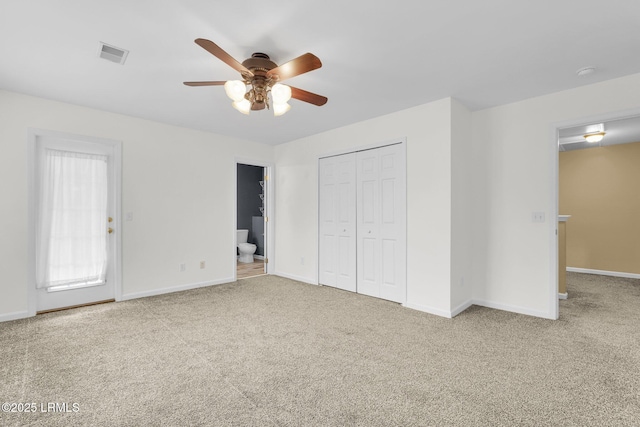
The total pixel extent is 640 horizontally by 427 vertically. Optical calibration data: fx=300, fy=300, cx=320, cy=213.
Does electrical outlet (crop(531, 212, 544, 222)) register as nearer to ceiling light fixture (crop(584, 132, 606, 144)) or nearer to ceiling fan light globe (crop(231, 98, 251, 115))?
ceiling light fixture (crop(584, 132, 606, 144))

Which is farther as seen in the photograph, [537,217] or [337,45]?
[537,217]

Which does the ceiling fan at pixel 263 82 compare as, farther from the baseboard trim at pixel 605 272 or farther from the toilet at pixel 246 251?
the baseboard trim at pixel 605 272

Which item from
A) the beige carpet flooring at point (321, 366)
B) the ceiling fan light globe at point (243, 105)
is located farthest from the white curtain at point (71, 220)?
the ceiling fan light globe at point (243, 105)

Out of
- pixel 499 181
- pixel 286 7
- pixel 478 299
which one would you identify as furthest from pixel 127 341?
pixel 499 181

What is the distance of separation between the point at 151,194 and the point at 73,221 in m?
0.93

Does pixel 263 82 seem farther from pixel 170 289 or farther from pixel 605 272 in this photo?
pixel 605 272

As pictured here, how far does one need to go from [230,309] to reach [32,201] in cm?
251

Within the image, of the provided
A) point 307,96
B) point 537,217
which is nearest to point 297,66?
point 307,96

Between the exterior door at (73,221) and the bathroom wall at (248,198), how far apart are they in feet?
13.3

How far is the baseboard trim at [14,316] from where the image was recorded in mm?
3191

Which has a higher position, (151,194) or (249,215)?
(151,194)

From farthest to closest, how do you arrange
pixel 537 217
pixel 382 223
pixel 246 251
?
pixel 246 251
pixel 382 223
pixel 537 217

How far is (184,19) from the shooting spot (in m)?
2.04

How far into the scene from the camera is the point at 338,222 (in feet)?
15.4
